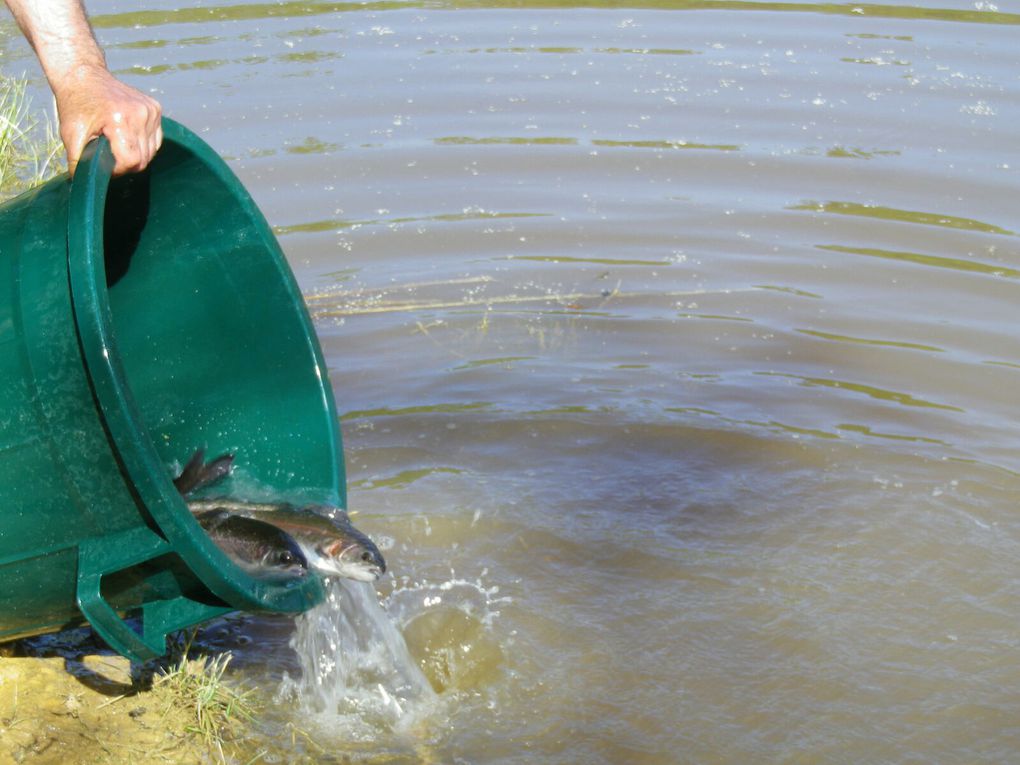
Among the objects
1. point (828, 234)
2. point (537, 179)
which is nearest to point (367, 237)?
point (537, 179)

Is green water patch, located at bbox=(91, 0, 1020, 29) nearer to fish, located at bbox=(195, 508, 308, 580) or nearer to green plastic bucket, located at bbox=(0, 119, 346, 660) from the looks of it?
green plastic bucket, located at bbox=(0, 119, 346, 660)

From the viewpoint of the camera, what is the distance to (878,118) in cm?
811

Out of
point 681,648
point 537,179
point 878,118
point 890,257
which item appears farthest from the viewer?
point 878,118

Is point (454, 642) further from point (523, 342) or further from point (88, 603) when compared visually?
point (523, 342)

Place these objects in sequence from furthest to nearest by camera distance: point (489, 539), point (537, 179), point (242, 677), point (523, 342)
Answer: point (537, 179) < point (523, 342) < point (489, 539) < point (242, 677)

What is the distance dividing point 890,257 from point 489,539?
9.79 feet

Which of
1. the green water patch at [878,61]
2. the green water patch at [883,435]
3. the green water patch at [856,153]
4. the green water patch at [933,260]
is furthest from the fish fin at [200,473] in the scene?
the green water patch at [878,61]

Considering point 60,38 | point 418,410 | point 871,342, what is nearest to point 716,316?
point 871,342

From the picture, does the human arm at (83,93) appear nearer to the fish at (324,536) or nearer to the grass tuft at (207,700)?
the fish at (324,536)

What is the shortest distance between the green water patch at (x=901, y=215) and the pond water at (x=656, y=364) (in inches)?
1.0

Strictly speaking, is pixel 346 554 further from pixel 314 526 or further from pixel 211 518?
pixel 211 518

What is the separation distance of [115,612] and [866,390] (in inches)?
137

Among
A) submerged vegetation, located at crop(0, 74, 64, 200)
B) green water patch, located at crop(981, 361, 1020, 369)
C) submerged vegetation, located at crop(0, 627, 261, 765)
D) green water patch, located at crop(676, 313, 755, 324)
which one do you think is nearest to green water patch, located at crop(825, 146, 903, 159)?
green water patch, located at crop(676, 313, 755, 324)

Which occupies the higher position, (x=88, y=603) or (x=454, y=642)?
(x=88, y=603)
